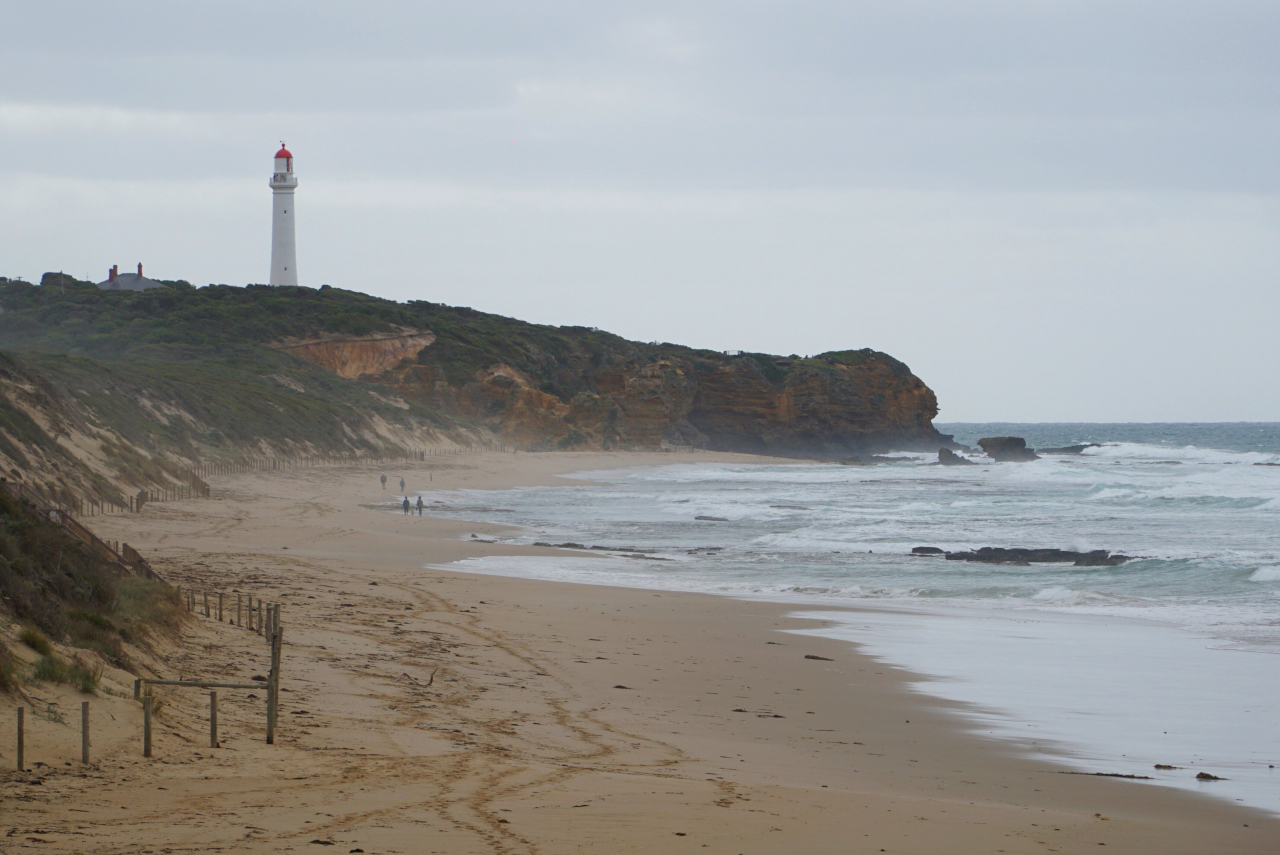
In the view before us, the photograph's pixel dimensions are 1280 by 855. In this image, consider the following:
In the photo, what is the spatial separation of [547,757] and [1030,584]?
12.9 meters

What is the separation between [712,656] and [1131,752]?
4.47 m

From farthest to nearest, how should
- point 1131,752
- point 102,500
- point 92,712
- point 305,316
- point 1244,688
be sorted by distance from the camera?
point 305,316
point 102,500
point 1244,688
point 1131,752
point 92,712

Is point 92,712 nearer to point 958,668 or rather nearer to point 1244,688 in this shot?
point 958,668

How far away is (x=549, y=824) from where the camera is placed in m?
5.32

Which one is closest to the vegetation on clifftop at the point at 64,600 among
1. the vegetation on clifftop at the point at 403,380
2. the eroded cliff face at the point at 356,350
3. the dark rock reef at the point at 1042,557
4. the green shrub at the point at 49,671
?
the green shrub at the point at 49,671

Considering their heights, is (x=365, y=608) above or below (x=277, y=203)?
below

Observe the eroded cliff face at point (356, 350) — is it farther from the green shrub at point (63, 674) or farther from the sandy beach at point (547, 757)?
the green shrub at point (63, 674)

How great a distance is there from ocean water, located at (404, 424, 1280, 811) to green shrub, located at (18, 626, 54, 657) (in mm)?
6977

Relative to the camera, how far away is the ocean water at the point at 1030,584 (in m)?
8.91

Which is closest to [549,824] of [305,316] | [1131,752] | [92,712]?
[92,712]

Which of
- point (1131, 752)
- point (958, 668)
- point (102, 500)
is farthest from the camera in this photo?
point (102, 500)

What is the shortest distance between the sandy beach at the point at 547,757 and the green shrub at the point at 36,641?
0.47 m

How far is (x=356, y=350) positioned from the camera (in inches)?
2601

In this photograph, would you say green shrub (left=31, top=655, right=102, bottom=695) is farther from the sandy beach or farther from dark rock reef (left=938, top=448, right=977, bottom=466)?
dark rock reef (left=938, top=448, right=977, bottom=466)
